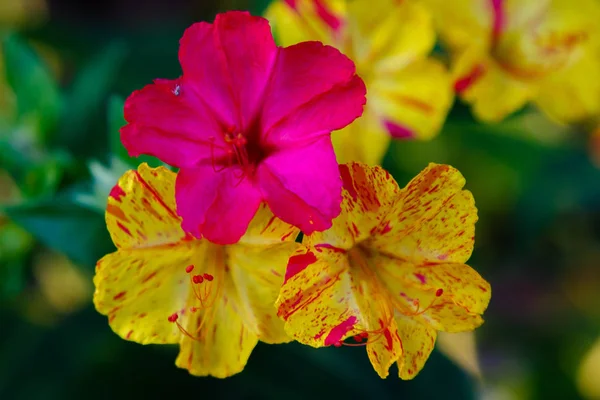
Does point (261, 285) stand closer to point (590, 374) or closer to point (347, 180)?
point (347, 180)

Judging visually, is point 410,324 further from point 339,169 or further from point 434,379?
point 434,379

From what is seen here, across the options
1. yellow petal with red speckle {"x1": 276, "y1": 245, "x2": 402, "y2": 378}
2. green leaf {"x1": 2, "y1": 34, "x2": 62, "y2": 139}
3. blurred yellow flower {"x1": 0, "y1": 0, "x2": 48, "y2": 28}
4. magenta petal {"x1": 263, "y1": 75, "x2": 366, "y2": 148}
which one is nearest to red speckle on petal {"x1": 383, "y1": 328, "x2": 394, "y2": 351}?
yellow petal with red speckle {"x1": 276, "y1": 245, "x2": 402, "y2": 378}

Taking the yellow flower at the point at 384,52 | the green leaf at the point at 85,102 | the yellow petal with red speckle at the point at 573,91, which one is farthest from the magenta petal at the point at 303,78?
the green leaf at the point at 85,102

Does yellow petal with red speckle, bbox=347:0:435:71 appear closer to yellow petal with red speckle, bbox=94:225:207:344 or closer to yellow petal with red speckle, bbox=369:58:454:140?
yellow petal with red speckle, bbox=369:58:454:140

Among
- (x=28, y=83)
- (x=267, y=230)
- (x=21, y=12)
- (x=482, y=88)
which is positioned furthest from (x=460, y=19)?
(x=21, y=12)

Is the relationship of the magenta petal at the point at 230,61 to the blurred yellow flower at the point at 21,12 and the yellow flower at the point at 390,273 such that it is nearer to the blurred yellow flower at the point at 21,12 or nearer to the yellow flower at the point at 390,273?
the yellow flower at the point at 390,273
